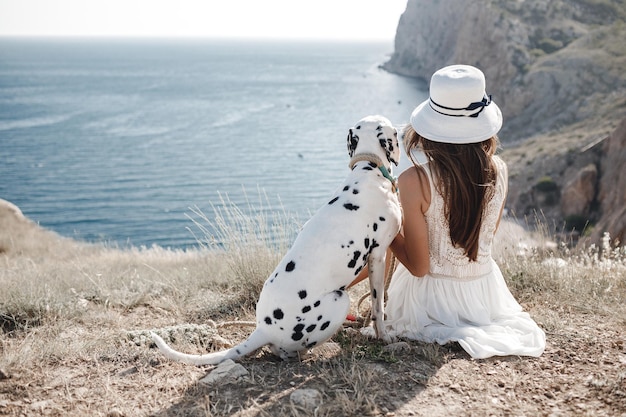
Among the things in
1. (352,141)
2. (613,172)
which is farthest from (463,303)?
(613,172)

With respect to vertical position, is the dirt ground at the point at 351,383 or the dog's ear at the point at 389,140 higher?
the dog's ear at the point at 389,140

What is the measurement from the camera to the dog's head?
409cm

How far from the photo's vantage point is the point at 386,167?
4.10m

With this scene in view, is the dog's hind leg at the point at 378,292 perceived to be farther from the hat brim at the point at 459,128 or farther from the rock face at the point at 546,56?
the rock face at the point at 546,56

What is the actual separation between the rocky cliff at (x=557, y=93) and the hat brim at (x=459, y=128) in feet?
42.5

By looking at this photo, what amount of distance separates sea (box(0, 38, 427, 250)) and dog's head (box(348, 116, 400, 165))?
1040 cm

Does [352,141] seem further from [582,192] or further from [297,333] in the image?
→ [582,192]

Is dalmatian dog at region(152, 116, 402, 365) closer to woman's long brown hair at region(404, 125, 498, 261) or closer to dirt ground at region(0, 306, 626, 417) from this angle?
dirt ground at region(0, 306, 626, 417)

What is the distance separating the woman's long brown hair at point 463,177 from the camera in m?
3.94

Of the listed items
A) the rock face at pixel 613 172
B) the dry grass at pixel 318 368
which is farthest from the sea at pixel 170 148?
the rock face at pixel 613 172

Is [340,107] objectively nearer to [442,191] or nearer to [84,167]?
[84,167]

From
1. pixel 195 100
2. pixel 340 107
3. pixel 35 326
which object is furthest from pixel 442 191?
pixel 195 100

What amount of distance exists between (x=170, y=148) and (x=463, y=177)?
185ft

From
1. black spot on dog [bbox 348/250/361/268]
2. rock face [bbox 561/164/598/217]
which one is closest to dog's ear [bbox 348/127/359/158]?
black spot on dog [bbox 348/250/361/268]
